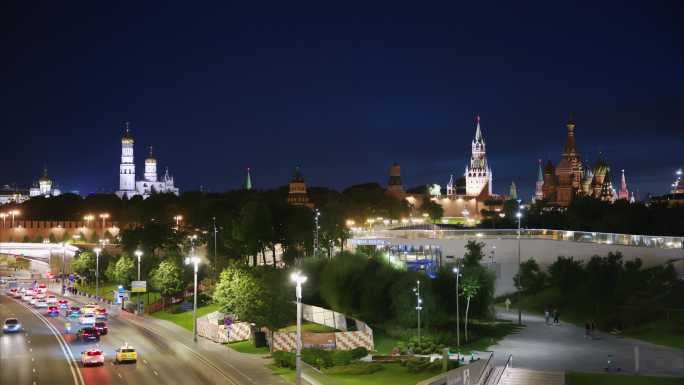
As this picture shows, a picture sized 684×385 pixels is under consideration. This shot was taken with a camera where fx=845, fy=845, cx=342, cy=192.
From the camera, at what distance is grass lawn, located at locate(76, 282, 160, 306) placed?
86.2 m

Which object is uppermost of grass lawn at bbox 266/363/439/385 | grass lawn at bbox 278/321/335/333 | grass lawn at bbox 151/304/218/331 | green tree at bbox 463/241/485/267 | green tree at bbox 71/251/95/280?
green tree at bbox 463/241/485/267

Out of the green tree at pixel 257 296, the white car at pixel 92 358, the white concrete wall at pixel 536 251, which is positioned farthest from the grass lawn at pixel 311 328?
the white concrete wall at pixel 536 251

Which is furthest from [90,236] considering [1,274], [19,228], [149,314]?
[149,314]

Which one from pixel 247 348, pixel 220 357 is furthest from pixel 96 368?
pixel 247 348

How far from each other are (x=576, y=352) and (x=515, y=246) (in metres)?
35.0

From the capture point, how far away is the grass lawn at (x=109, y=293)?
8623cm

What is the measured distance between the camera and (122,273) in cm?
9206

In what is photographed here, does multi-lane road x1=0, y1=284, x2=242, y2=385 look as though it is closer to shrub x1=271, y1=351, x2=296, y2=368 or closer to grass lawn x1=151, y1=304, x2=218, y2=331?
shrub x1=271, y1=351, x2=296, y2=368

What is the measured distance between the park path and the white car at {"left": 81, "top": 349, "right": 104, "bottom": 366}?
19972 millimetres

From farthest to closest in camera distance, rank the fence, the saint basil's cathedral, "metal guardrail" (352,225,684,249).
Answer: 1. the saint basil's cathedral
2. "metal guardrail" (352,225,684,249)
3. the fence

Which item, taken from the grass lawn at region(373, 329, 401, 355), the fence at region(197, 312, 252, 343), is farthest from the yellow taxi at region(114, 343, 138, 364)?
the grass lawn at region(373, 329, 401, 355)

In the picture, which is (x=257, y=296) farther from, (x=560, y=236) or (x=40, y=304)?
(x=560, y=236)

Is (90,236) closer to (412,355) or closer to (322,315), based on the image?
(322,315)

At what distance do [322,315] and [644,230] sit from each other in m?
48.7
